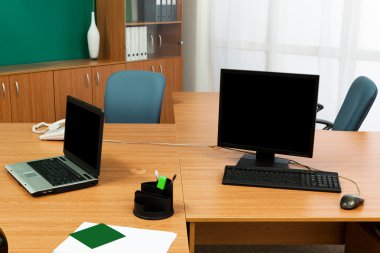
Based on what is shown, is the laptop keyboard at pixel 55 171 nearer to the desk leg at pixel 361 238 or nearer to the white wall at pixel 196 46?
the desk leg at pixel 361 238

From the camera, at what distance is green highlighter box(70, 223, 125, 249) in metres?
1.82

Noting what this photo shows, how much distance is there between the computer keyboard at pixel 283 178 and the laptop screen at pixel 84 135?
0.56 meters

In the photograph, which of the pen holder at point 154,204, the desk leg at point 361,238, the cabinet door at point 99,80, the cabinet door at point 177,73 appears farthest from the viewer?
the cabinet door at point 177,73

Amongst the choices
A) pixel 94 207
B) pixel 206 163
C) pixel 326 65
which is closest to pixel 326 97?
pixel 326 65

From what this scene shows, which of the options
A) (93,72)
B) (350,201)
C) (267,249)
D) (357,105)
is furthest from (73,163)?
(93,72)

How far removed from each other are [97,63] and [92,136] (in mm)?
2846

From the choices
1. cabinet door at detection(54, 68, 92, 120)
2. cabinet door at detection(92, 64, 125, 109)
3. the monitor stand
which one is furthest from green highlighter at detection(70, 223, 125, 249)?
cabinet door at detection(92, 64, 125, 109)

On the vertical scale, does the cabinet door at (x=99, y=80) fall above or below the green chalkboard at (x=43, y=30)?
below

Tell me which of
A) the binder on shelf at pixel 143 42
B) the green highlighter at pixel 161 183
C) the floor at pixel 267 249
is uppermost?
the binder on shelf at pixel 143 42

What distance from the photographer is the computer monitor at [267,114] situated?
244 cm

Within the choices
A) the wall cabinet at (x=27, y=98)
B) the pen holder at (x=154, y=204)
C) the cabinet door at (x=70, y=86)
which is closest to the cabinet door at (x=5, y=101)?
the wall cabinet at (x=27, y=98)

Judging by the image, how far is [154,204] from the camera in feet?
6.58

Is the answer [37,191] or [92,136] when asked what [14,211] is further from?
[92,136]

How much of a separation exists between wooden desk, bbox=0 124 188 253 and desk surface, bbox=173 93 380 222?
8 cm
